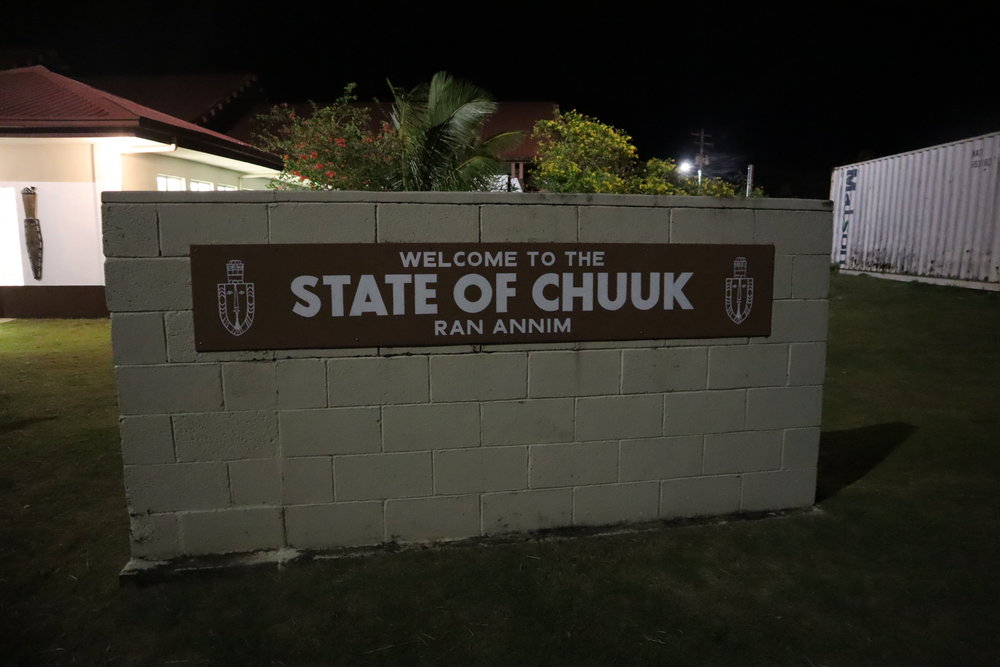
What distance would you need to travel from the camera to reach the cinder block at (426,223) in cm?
310

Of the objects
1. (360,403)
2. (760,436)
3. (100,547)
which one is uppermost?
(360,403)

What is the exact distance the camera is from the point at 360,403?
10.5ft

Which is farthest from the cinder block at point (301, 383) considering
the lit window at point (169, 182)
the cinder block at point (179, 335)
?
the lit window at point (169, 182)

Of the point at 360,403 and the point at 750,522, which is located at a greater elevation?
the point at 360,403

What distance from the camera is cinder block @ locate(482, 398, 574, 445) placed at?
10.9 ft

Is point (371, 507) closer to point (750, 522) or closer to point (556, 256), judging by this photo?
point (556, 256)

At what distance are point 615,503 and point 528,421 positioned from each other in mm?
695

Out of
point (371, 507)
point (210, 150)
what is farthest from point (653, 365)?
point (210, 150)

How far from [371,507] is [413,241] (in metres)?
1.36

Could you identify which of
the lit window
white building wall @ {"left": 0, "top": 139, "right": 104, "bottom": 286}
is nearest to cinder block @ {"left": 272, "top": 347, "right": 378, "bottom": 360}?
white building wall @ {"left": 0, "top": 139, "right": 104, "bottom": 286}

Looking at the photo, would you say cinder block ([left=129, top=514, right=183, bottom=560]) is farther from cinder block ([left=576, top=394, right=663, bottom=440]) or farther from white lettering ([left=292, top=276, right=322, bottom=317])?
cinder block ([left=576, top=394, right=663, bottom=440])

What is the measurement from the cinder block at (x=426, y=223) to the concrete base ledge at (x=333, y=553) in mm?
1559

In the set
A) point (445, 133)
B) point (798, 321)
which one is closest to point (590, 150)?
point (445, 133)

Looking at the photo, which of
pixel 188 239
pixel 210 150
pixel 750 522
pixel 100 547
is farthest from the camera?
pixel 210 150
